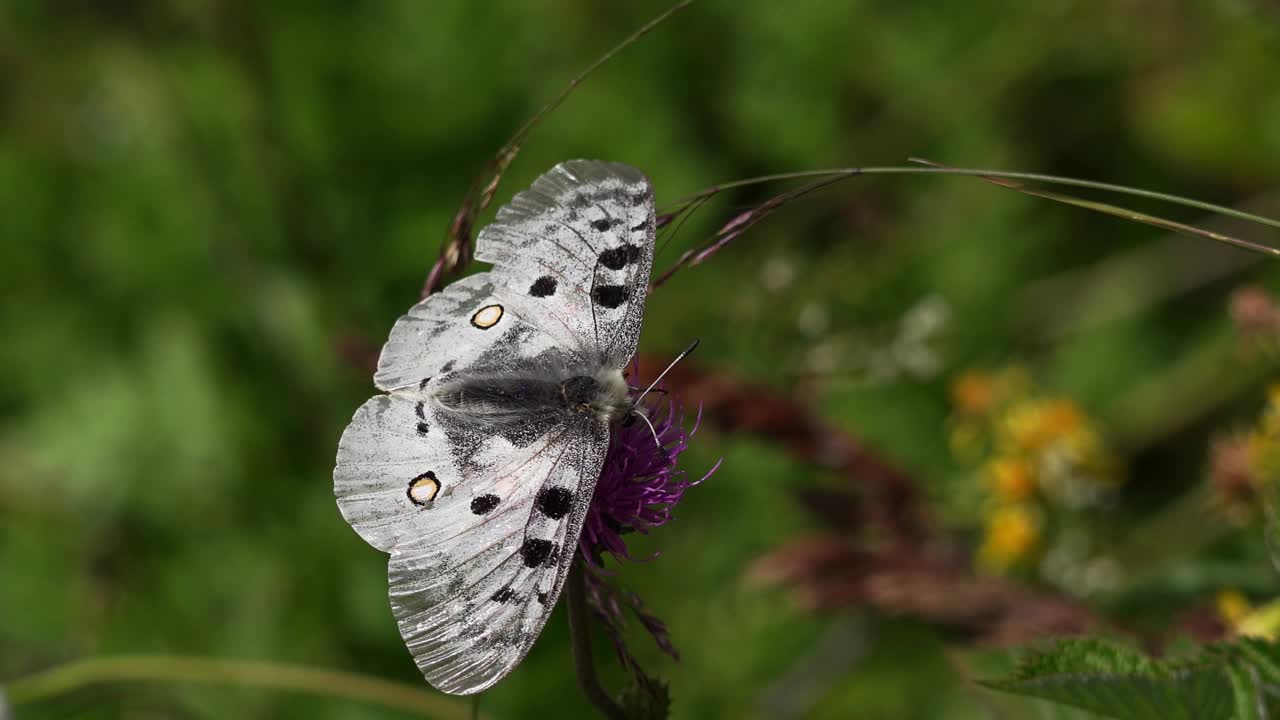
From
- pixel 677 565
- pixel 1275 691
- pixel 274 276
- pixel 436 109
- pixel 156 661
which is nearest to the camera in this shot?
pixel 1275 691

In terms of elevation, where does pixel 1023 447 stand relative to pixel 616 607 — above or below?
below

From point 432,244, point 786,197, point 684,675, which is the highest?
point 786,197

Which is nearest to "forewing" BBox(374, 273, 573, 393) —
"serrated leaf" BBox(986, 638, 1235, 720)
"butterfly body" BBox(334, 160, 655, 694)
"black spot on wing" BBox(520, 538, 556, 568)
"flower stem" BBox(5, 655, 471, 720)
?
"butterfly body" BBox(334, 160, 655, 694)

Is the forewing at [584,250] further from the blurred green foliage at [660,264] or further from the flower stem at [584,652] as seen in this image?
the blurred green foliage at [660,264]

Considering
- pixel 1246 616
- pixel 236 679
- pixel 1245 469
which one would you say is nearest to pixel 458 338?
pixel 236 679

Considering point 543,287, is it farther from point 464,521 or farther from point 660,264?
point 660,264

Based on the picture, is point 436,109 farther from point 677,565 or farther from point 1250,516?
point 1250,516

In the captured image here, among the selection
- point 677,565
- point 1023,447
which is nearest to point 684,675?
point 677,565

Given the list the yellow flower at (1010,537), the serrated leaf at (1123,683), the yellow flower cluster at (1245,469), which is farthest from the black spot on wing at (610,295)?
the yellow flower at (1010,537)
